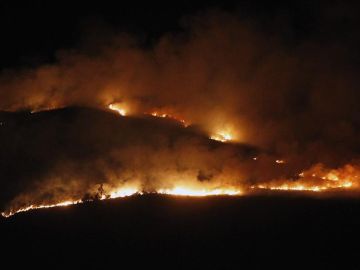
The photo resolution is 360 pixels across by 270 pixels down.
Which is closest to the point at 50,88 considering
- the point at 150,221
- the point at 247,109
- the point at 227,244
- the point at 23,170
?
the point at 23,170

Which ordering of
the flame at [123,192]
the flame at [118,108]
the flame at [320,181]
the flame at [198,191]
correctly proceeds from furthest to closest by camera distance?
the flame at [118,108] < the flame at [320,181] < the flame at [198,191] < the flame at [123,192]

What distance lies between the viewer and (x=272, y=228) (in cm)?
1391

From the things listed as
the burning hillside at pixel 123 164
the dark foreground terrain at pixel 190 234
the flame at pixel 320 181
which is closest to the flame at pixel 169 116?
the burning hillside at pixel 123 164

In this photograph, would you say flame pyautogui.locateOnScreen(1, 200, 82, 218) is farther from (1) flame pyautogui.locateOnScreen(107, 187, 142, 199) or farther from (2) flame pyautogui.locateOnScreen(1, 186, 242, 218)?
(1) flame pyautogui.locateOnScreen(107, 187, 142, 199)

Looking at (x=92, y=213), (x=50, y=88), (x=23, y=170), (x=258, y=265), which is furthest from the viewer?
(x=50, y=88)

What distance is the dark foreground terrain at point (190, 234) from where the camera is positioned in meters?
12.7

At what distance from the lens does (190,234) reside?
1370cm

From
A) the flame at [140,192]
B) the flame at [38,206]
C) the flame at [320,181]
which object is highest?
the flame at [320,181]

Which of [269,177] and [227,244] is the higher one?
[269,177]

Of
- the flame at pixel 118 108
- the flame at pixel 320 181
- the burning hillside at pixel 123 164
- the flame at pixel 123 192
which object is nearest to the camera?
the flame at pixel 123 192

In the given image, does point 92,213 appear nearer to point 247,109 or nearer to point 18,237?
point 18,237

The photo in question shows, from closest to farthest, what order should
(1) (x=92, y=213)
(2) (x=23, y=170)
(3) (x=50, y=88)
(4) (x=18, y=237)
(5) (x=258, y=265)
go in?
(5) (x=258, y=265), (4) (x=18, y=237), (1) (x=92, y=213), (2) (x=23, y=170), (3) (x=50, y=88)

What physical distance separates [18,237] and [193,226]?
13.9ft

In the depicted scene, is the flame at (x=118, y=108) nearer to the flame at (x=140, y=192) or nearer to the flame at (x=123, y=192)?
the flame at (x=123, y=192)
